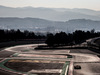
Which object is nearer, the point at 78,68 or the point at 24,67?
the point at 78,68

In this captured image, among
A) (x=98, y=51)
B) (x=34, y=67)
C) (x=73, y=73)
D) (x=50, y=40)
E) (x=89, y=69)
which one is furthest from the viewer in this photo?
(x=50, y=40)

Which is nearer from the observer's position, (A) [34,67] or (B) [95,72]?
(B) [95,72]

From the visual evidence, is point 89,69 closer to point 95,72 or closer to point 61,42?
point 95,72

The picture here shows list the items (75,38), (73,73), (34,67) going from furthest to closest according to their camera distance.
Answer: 1. (75,38)
2. (34,67)
3. (73,73)

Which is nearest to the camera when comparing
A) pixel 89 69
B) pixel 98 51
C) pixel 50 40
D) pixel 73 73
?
pixel 73 73

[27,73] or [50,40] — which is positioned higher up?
[50,40]

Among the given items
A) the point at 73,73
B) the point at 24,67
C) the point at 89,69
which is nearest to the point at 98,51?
the point at 89,69

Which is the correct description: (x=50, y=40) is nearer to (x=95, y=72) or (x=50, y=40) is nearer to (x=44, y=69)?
(x=44, y=69)

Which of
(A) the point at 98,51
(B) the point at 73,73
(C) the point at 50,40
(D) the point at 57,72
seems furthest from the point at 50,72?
(C) the point at 50,40

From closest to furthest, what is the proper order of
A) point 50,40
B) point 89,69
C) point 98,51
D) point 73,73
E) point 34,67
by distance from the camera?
point 73,73 → point 89,69 → point 34,67 → point 98,51 → point 50,40
